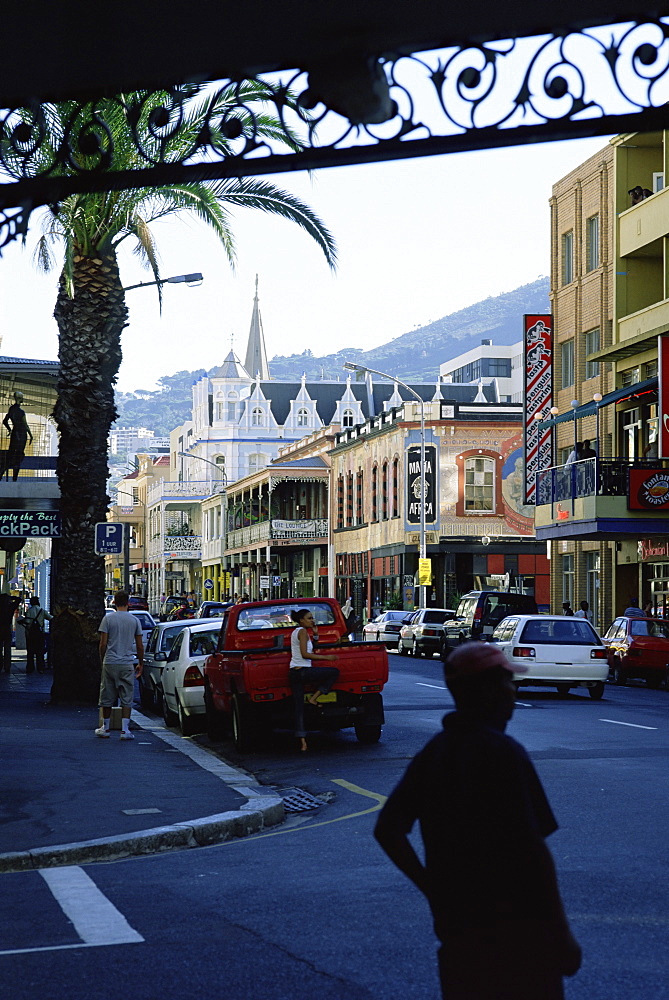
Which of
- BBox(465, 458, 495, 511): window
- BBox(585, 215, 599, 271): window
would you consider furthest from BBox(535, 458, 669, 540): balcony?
BBox(465, 458, 495, 511): window

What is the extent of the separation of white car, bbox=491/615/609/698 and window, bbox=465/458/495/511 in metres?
38.3

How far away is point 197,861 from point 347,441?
71.0 metres

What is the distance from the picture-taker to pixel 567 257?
50.7 metres

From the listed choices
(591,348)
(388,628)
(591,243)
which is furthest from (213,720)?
(388,628)

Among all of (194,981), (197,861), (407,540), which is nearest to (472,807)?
(194,981)

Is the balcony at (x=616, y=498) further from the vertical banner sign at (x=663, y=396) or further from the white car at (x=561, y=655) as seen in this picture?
the white car at (x=561, y=655)

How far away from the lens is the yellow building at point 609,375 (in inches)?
1526

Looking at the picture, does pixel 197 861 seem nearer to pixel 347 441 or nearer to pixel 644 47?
pixel 644 47

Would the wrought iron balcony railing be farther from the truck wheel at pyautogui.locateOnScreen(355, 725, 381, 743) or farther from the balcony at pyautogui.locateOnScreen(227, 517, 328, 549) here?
the balcony at pyautogui.locateOnScreen(227, 517, 328, 549)

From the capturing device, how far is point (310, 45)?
8.27m

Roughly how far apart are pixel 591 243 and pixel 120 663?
3376 centimetres

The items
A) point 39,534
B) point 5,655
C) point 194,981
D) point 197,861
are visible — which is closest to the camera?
point 194,981

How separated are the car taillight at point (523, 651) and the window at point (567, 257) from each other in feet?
85.2

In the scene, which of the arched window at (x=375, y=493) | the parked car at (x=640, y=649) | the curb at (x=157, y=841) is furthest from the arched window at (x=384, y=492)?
the curb at (x=157, y=841)
